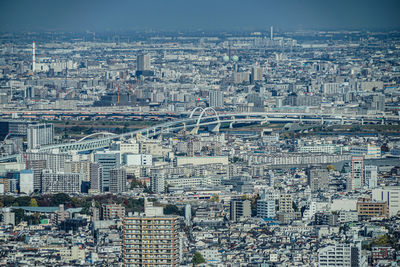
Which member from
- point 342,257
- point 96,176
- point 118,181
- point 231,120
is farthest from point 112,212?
point 231,120

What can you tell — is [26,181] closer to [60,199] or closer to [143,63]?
[60,199]

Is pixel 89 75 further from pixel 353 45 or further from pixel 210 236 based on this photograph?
pixel 210 236

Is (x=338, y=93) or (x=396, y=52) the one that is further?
(x=396, y=52)

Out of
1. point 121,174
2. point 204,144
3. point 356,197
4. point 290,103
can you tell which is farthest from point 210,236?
point 290,103

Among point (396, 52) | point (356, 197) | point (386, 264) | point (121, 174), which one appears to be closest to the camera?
point (386, 264)

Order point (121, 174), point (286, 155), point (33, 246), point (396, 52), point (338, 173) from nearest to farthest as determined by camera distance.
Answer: point (33, 246)
point (121, 174)
point (338, 173)
point (286, 155)
point (396, 52)

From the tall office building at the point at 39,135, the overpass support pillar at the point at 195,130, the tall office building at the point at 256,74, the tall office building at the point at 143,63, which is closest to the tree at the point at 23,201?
the tall office building at the point at 39,135

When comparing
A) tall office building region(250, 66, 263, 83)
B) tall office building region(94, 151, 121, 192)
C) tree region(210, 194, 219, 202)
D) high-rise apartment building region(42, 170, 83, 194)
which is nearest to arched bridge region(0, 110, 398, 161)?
tall office building region(94, 151, 121, 192)
